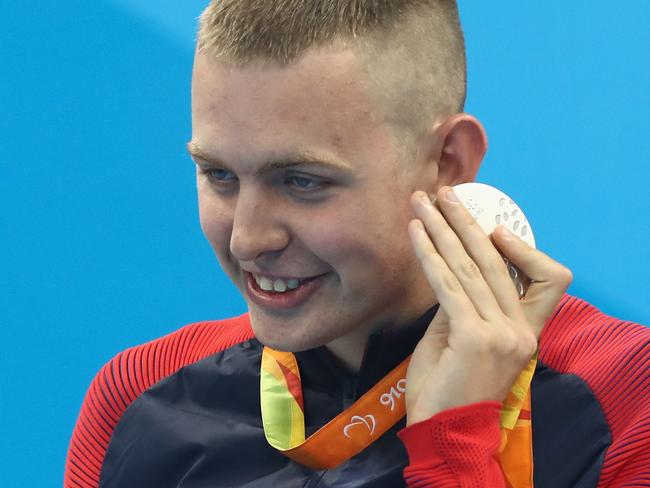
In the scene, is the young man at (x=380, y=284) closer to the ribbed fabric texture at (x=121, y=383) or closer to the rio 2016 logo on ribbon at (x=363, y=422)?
the rio 2016 logo on ribbon at (x=363, y=422)

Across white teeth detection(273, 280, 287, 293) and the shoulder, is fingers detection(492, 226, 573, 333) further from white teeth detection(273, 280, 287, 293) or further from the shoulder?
white teeth detection(273, 280, 287, 293)

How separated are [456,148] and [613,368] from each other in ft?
1.28

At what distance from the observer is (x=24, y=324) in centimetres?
391

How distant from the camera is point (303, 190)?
177 centimetres

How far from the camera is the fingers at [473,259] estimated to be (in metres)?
1.75

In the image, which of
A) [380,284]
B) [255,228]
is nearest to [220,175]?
[255,228]

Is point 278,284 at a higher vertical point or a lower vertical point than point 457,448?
higher

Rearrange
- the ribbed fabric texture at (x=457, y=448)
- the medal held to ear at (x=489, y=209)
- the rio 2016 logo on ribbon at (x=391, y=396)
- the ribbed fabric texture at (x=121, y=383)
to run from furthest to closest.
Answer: the ribbed fabric texture at (x=121, y=383) → the rio 2016 logo on ribbon at (x=391, y=396) → the medal held to ear at (x=489, y=209) → the ribbed fabric texture at (x=457, y=448)

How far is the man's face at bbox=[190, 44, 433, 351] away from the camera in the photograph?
173 cm

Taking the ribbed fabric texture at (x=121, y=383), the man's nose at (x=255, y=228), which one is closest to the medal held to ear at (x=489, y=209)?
the man's nose at (x=255, y=228)

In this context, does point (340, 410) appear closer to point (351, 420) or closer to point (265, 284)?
point (351, 420)

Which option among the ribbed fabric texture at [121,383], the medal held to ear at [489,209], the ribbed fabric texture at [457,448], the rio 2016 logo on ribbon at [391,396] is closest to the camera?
the ribbed fabric texture at [457,448]

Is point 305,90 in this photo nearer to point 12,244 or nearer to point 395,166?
point 395,166

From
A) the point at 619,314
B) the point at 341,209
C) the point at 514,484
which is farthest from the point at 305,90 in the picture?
the point at 619,314
